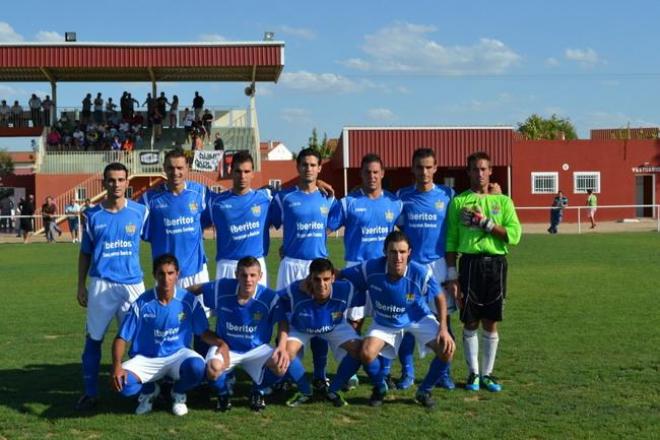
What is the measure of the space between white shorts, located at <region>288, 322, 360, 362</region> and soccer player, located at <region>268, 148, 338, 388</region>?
0.51m

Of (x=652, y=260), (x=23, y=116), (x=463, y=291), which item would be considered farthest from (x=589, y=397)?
(x=23, y=116)

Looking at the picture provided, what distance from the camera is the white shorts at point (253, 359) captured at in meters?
5.83

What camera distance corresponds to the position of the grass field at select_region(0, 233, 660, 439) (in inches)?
206

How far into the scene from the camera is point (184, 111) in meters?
33.8

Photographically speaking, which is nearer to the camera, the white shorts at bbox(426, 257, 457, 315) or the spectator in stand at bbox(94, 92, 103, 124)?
the white shorts at bbox(426, 257, 457, 315)

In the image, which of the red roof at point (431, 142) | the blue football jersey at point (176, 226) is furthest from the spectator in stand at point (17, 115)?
the blue football jersey at point (176, 226)

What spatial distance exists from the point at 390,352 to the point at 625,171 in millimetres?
32036

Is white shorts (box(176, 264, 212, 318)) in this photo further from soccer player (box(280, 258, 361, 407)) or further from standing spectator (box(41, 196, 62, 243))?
standing spectator (box(41, 196, 62, 243))

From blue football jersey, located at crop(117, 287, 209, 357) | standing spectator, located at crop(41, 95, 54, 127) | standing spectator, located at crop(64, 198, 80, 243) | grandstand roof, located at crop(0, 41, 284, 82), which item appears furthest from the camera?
standing spectator, located at crop(41, 95, 54, 127)

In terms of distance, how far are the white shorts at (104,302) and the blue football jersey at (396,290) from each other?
181 centimetres

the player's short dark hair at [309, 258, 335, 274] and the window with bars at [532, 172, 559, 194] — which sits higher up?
the window with bars at [532, 172, 559, 194]

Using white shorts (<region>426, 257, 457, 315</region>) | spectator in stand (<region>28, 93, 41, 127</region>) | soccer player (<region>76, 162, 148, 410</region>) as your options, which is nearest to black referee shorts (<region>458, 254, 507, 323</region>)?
white shorts (<region>426, 257, 457, 315</region>)

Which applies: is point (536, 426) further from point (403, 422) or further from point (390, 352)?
point (390, 352)

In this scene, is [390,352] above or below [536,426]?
above
